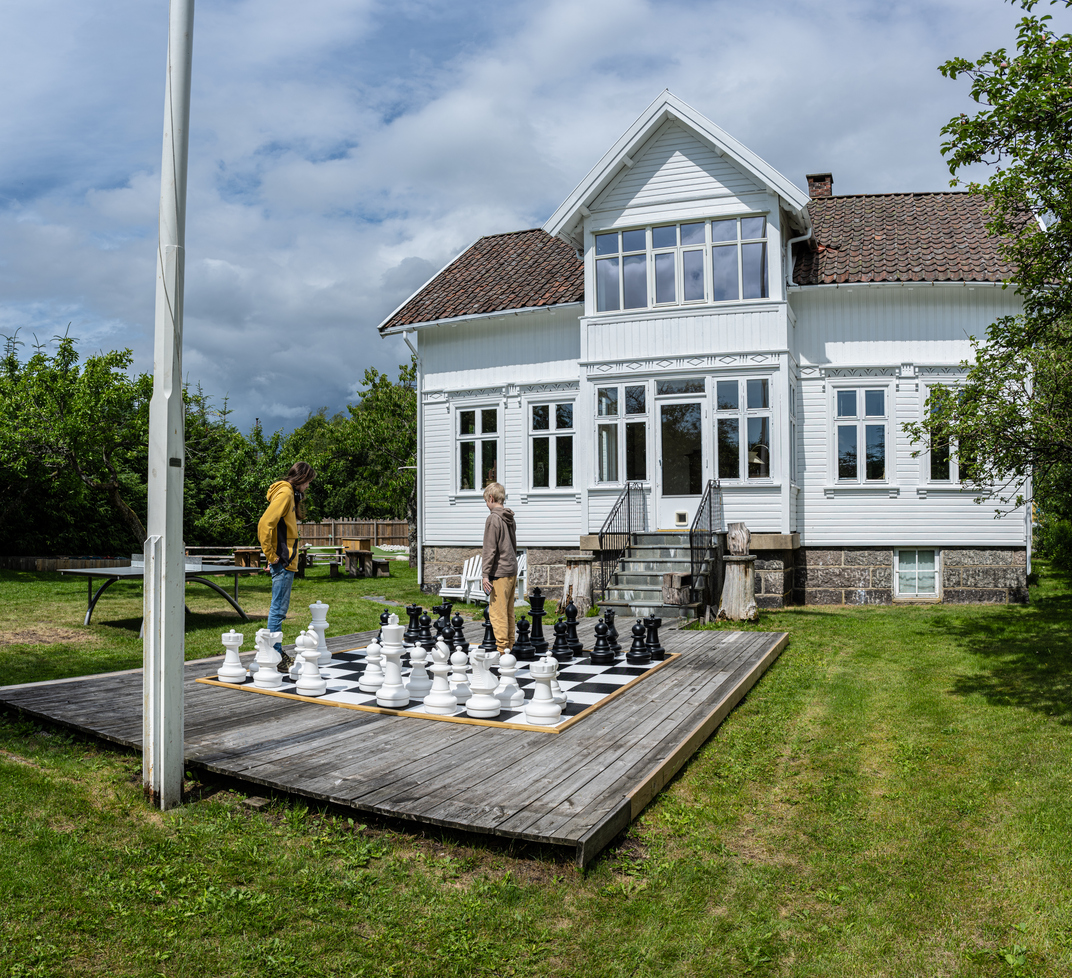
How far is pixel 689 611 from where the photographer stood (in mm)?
11742

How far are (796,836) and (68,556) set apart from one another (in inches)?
828

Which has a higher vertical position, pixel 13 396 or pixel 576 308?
pixel 576 308

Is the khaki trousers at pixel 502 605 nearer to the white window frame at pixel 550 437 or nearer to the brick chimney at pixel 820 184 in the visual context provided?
the white window frame at pixel 550 437

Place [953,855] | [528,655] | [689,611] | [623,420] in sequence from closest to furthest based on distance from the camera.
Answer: [953,855]
[528,655]
[689,611]
[623,420]

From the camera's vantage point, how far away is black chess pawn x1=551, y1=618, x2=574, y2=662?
7887mm

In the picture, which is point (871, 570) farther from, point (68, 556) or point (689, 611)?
point (68, 556)

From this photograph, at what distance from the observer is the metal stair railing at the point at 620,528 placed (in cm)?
→ 1332

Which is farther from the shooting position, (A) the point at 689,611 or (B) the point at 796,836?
(A) the point at 689,611

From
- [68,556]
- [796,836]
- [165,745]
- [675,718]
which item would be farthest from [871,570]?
[68,556]

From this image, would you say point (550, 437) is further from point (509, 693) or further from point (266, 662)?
point (509, 693)

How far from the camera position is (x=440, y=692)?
18.8 ft

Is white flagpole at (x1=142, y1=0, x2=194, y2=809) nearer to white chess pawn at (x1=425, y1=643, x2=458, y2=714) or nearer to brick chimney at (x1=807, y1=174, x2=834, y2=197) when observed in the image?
white chess pawn at (x1=425, y1=643, x2=458, y2=714)

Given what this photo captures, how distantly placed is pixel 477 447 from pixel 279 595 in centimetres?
1068

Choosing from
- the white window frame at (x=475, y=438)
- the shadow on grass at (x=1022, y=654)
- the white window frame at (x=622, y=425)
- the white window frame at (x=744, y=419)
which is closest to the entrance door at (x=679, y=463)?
the white window frame at (x=622, y=425)
